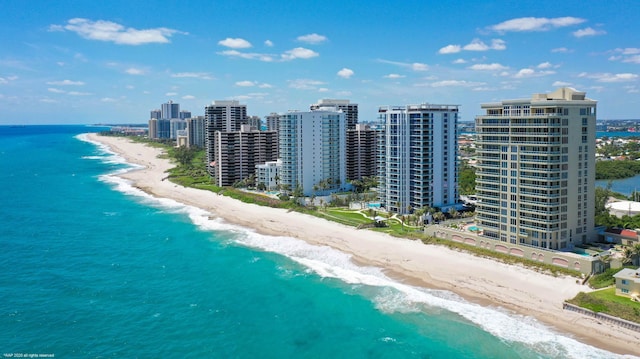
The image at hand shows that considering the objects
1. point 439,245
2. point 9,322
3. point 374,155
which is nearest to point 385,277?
point 439,245

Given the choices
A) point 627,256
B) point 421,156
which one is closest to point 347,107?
point 421,156

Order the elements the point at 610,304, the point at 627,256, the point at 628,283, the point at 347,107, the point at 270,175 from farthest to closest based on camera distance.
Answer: the point at 347,107 < the point at 270,175 < the point at 627,256 < the point at 628,283 < the point at 610,304

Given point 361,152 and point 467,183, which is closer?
point 467,183

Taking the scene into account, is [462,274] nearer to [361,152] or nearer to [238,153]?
[361,152]

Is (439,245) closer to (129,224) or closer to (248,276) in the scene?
(248,276)

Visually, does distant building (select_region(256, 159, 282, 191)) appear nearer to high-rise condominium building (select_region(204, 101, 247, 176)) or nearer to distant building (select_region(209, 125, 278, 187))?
distant building (select_region(209, 125, 278, 187))

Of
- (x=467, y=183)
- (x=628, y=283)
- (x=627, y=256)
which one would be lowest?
(x=628, y=283)

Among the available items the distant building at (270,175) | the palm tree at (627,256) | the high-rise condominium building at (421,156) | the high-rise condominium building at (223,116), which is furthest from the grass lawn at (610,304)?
the high-rise condominium building at (223,116)

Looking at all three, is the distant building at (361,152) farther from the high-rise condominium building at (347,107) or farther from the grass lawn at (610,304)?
the grass lawn at (610,304)
